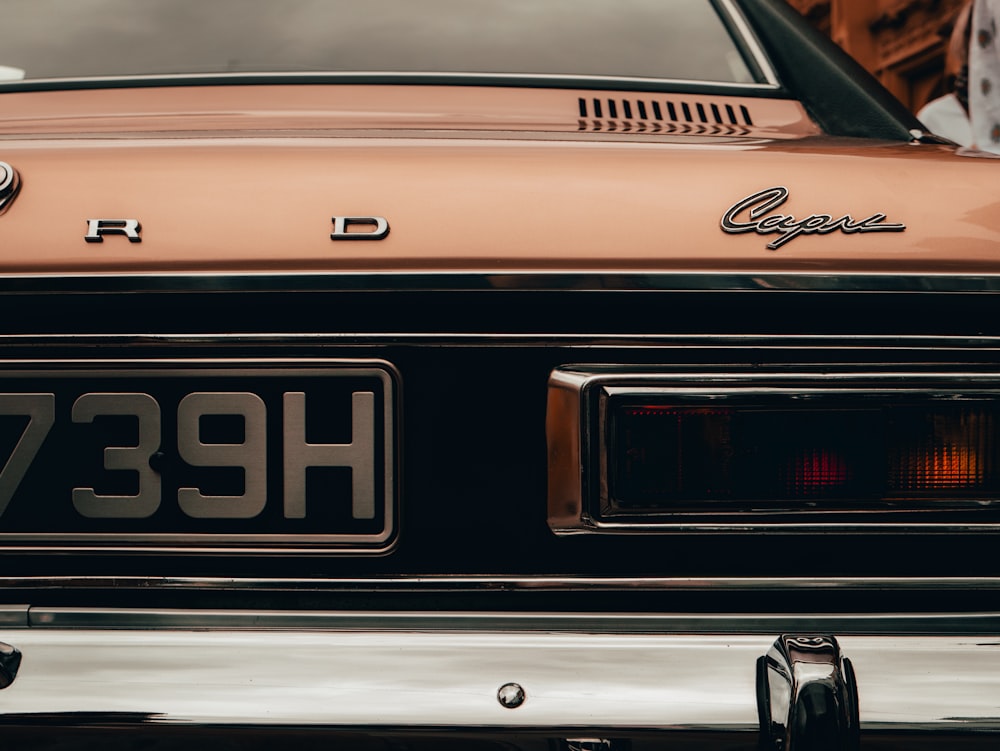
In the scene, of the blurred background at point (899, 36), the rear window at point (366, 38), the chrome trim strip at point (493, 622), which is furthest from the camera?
the blurred background at point (899, 36)

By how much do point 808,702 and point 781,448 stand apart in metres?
0.29

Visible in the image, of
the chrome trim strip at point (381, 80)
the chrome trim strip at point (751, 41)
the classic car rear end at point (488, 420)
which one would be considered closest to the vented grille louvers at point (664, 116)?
the chrome trim strip at point (381, 80)

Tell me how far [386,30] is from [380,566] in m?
1.19

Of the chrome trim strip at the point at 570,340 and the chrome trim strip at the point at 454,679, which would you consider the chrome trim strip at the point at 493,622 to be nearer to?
the chrome trim strip at the point at 454,679

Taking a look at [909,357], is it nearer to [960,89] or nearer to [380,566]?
[380,566]

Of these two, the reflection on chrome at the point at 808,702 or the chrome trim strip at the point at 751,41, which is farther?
Answer: the chrome trim strip at the point at 751,41

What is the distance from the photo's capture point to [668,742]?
1.24m

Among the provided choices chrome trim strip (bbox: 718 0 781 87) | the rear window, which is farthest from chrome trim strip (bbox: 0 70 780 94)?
chrome trim strip (bbox: 718 0 781 87)

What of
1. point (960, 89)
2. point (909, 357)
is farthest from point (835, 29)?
point (909, 357)

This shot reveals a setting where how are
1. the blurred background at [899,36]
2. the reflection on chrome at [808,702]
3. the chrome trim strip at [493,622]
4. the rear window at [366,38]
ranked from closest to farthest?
the reflection on chrome at [808,702] → the chrome trim strip at [493,622] → the rear window at [366,38] → the blurred background at [899,36]

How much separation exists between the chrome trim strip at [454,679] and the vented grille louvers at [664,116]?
82 cm

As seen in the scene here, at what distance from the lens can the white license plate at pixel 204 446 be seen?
1375 millimetres

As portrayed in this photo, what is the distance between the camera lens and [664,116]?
6.34 ft

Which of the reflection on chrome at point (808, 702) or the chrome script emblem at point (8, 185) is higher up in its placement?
the chrome script emblem at point (8, 185)
